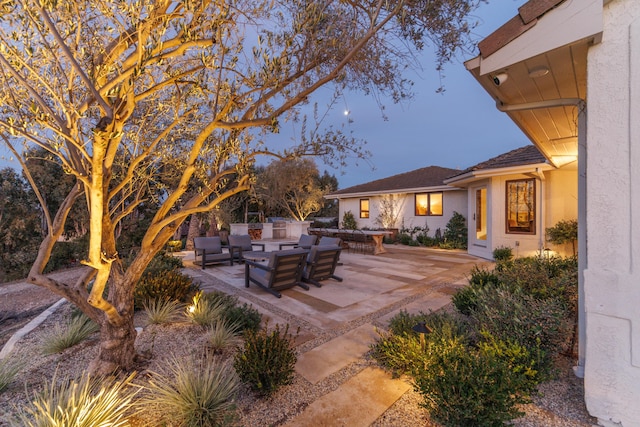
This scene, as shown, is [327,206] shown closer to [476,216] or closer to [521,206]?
[476,216]

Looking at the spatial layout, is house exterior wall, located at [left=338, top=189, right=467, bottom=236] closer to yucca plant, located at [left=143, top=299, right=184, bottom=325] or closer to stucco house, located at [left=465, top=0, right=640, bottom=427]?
stucco house, located at [left=465, top=0, right=640, bottom=427]

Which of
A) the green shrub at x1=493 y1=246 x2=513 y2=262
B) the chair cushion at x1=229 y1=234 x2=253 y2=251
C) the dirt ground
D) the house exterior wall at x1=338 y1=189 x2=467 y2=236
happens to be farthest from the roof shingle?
the dirt ground

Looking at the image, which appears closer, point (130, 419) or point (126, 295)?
point (130, 419)

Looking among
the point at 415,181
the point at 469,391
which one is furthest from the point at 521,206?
the point at 469,391

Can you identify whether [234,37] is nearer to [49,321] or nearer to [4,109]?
[4,109]

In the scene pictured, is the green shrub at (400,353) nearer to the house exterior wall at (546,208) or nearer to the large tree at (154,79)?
the large tree at (154,79)

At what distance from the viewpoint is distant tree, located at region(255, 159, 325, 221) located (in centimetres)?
1900

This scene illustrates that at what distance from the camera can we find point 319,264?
6.51m

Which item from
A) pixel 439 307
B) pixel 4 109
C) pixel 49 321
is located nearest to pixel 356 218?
pixel 439 307

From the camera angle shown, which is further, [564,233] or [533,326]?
[564,233]

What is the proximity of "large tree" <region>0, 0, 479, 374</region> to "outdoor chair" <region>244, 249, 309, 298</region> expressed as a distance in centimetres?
253

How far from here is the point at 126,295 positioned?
306 cm

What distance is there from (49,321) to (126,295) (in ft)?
11.1

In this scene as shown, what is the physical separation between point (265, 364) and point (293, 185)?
1706cm
